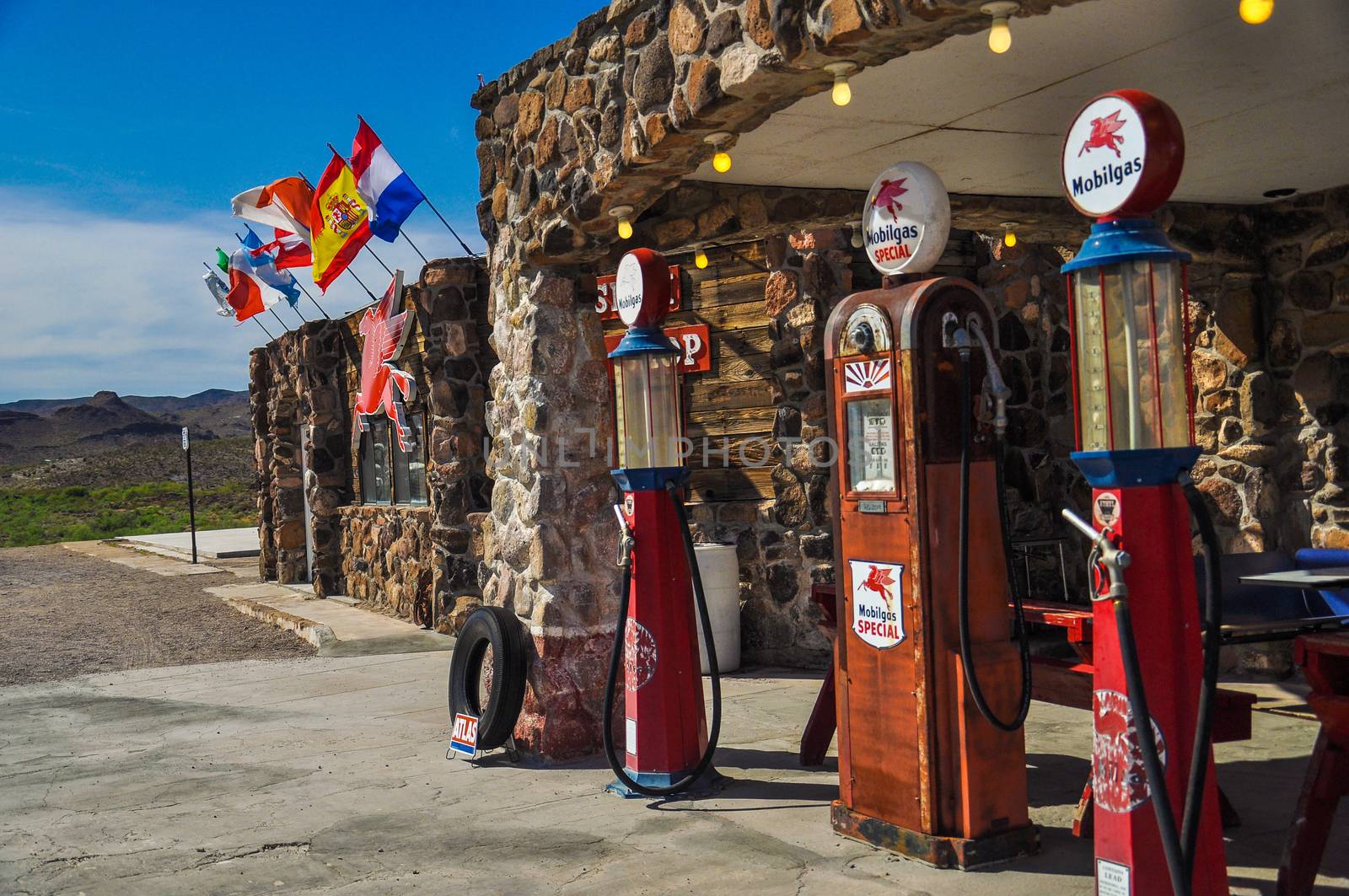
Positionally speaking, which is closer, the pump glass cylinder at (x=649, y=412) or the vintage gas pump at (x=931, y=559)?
the vintage gas pump at (x=931, y=559)

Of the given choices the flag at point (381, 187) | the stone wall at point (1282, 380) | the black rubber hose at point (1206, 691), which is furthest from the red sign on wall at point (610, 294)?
the black rubber hose at point (1206, 691)

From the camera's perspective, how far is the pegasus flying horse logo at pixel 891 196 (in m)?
4.68

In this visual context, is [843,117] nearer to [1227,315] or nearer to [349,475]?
[1227,315]

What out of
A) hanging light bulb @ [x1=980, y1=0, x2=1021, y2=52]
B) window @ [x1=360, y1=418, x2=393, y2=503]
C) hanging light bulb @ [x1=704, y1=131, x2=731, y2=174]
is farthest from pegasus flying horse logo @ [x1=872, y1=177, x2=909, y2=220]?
window @ [x1=360, y1=418, x2=393, y2=503]

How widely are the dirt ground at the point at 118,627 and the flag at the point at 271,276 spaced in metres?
4.07

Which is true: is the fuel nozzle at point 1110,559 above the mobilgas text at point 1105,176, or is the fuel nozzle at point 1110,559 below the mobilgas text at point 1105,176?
below

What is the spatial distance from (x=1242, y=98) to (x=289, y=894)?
4853 mm

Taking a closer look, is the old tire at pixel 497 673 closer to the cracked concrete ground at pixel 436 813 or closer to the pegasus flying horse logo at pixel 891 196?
the cracked concrete ground at pixel 436 813

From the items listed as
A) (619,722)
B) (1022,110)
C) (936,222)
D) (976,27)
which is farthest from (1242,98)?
(619,722)

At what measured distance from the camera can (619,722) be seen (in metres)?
6.65

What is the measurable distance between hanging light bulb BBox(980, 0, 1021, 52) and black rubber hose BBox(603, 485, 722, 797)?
2631 millimetres

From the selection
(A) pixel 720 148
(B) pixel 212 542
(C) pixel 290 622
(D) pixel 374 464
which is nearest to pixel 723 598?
(A) pixel 720 148

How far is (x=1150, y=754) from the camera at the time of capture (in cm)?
314

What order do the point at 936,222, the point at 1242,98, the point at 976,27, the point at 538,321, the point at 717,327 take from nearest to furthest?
the point at 976,27 → the point at 936,222 → the point at 1242,98 → the point at 538,321 → the point at 717,327
